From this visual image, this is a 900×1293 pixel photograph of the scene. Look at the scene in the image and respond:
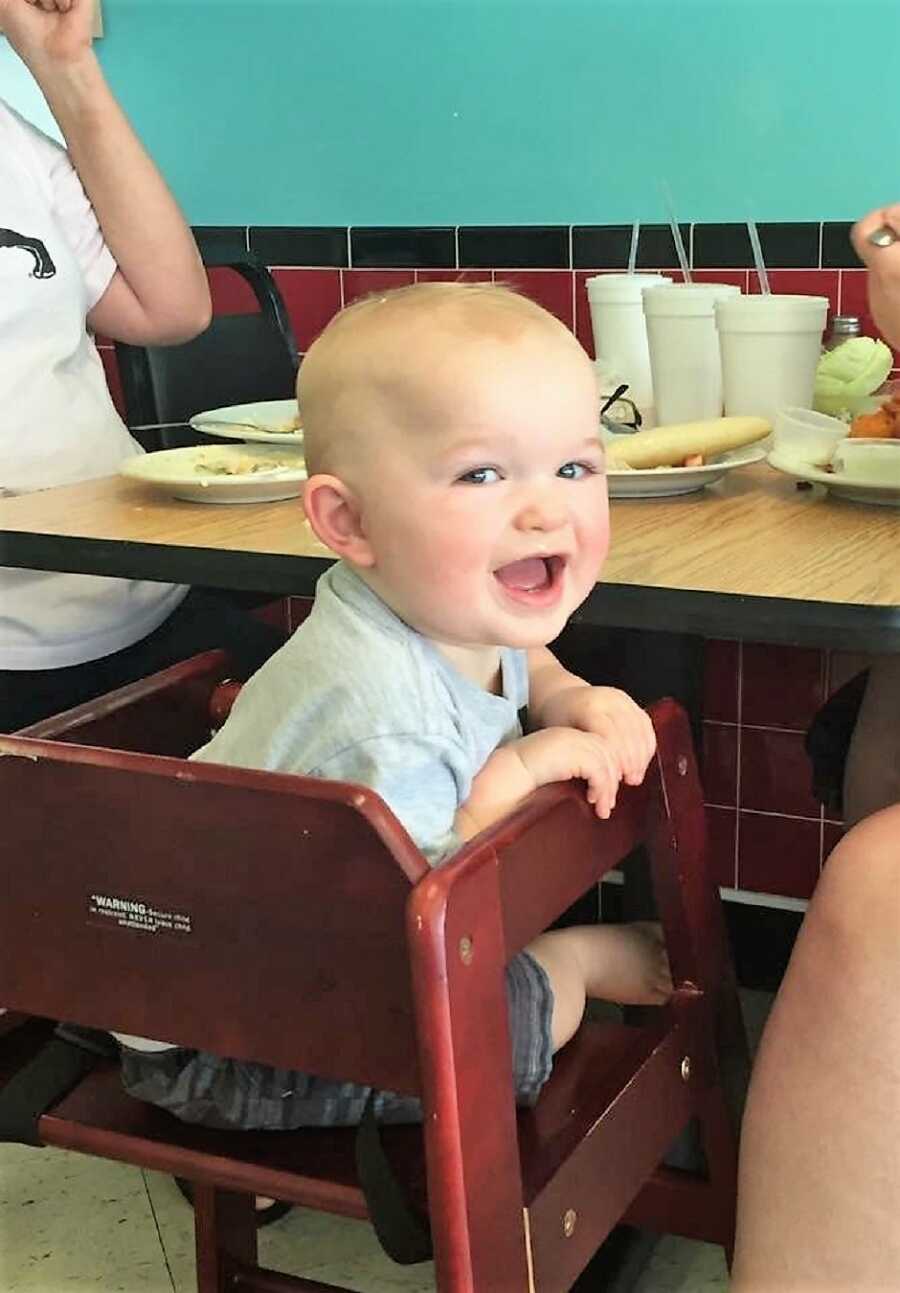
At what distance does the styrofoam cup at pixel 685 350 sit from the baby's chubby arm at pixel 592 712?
595 millimetres

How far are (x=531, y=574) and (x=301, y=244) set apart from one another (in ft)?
6.46

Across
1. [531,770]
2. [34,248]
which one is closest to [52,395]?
[34,248]

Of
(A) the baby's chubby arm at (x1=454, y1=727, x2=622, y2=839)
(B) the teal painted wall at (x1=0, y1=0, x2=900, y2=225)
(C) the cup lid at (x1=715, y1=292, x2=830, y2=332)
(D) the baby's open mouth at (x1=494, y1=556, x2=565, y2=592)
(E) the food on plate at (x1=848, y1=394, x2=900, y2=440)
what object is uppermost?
(B) the teal painted wall at (x1=0, y1=0, x2=900, y2=225)

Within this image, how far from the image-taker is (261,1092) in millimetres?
1048

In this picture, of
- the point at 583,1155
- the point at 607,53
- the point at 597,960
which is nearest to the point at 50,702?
the point at 597,960

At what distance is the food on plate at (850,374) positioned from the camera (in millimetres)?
1782

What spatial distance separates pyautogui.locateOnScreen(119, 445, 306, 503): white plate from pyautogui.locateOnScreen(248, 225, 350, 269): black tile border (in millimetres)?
1330

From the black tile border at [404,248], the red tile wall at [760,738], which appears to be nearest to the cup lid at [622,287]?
the red tile wall at [760,738]

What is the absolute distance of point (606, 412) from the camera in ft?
5.77

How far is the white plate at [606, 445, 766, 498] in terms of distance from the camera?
1427 mm

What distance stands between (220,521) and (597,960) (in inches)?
20.4

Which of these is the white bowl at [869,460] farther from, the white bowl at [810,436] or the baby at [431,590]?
the baby at [431,590]

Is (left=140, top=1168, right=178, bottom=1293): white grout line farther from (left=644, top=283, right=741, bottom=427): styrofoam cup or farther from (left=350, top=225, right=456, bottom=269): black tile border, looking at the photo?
(left=350, top=225, right=456, bottom=269): black tile border

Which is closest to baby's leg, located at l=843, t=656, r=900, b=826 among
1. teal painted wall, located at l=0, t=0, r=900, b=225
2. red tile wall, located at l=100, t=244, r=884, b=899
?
red tile wall, located at l=100, t=244, r=884, b=899
